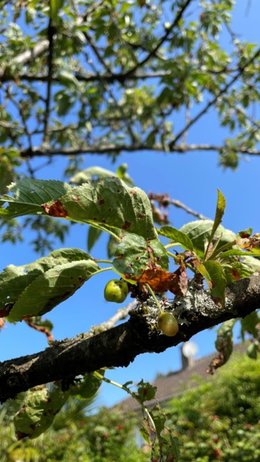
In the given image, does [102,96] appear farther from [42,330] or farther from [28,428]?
[28,428]

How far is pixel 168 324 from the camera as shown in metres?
0.77

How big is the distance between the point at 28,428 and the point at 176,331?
599 millimetres

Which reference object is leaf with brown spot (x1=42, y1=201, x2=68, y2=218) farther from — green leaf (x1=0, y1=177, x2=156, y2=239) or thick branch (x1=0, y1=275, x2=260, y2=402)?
thick branch (x1=0, y1=275, x2=260, y2=402)

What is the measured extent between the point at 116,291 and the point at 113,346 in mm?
135

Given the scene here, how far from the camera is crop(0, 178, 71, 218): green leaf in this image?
831mm

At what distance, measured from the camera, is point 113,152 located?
17.1ft

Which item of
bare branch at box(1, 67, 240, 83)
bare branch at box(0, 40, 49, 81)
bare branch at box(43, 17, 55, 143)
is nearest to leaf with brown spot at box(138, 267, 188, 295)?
bare branch at box(43, 17, 55, 143)

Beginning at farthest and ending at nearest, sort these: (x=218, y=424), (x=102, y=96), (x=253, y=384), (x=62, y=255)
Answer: (x=253, y=384) → (x=218, y=424) → (x=102, y=96) → (x=62, y=255)

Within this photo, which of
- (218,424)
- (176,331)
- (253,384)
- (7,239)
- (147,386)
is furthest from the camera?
(253,384)

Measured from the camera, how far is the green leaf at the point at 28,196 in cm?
83

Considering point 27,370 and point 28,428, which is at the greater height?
point 27,370

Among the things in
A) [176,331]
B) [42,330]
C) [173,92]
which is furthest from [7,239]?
[176,331]

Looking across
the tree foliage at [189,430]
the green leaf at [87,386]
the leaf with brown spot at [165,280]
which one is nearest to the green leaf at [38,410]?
the green leaf at [87,386]

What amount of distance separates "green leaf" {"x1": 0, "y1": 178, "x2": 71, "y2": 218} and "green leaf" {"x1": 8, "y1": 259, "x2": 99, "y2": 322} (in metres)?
0.11
